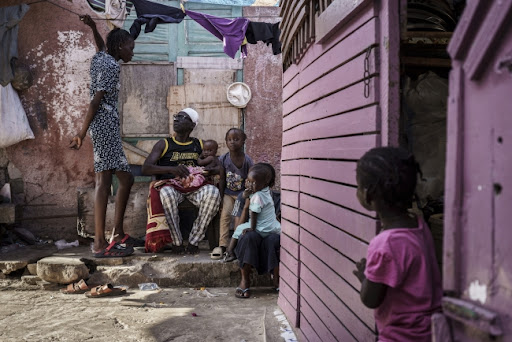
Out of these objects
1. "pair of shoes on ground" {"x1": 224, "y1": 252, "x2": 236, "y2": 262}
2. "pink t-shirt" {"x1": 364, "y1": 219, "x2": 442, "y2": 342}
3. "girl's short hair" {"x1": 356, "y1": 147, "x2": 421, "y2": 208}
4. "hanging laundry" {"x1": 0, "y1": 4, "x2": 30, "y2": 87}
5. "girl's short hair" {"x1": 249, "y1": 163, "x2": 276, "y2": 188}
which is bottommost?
"pair of shoes on ground" {"x1": 224, "y1": 252, "x2": 236, "y2": 262}

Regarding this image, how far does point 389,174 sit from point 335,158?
0.96 metres

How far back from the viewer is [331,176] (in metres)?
2.71

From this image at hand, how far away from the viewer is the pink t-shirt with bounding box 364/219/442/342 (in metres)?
1.64

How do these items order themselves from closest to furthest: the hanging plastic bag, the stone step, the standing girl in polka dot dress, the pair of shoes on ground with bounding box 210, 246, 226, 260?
the standing girl in polka dot dress
the pair of shoes on ground with bounding box 210, 246, 226, 260
the stone step
the hanging plastic bag

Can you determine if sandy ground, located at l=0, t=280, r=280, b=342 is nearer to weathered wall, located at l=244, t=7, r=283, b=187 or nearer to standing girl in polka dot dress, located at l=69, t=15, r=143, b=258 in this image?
standing girl in polka dot dress, located at l=69, t=15, r=143, b=258

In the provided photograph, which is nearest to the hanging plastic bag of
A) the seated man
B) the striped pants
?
the seated man

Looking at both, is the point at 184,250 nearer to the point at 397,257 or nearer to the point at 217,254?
the point at 217,254

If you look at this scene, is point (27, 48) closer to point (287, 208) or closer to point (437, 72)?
point (287, 208)

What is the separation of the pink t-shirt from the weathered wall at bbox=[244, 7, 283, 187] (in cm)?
621

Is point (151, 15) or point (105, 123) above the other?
point (151, 15)

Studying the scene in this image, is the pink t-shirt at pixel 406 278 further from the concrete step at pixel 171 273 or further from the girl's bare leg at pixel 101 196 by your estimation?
the girl's bare leg at pixel 101 196

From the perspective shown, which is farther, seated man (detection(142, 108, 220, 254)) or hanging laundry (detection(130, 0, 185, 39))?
hanging laundry (detection(130, 0, 185, 39))

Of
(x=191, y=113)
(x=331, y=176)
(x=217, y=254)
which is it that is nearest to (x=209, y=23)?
(x=191, y=113)

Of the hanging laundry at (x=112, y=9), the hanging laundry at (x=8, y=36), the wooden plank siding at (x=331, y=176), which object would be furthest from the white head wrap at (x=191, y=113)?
the hanging laundry at (x=8, y=36)
